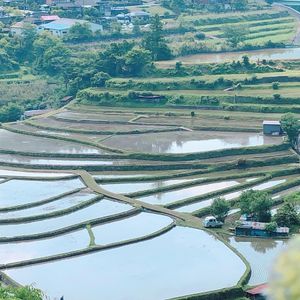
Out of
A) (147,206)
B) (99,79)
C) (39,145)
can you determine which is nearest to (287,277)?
(147,206)

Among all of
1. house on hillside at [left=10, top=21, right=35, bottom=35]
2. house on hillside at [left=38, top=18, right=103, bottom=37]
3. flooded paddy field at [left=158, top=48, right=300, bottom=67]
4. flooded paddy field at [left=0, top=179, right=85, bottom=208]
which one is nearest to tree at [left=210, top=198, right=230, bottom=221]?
flooded paddy field at [left=0, top=179, right=85, bottom=208]

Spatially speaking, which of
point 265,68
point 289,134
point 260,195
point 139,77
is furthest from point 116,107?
point 260,195

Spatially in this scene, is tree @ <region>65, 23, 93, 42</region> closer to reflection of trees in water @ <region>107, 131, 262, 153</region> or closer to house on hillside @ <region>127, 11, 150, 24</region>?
house on hillside @ <region>127, 11, 150, 24</region>

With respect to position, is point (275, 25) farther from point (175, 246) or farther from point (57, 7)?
point (175, 246)

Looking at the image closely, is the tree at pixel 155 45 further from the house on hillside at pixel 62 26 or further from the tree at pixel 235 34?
the house on hillside at pixel 62 26

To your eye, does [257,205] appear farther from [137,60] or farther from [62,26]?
[62,26]

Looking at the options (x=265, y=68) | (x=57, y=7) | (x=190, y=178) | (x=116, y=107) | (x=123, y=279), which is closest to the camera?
(x=123, y=279)
